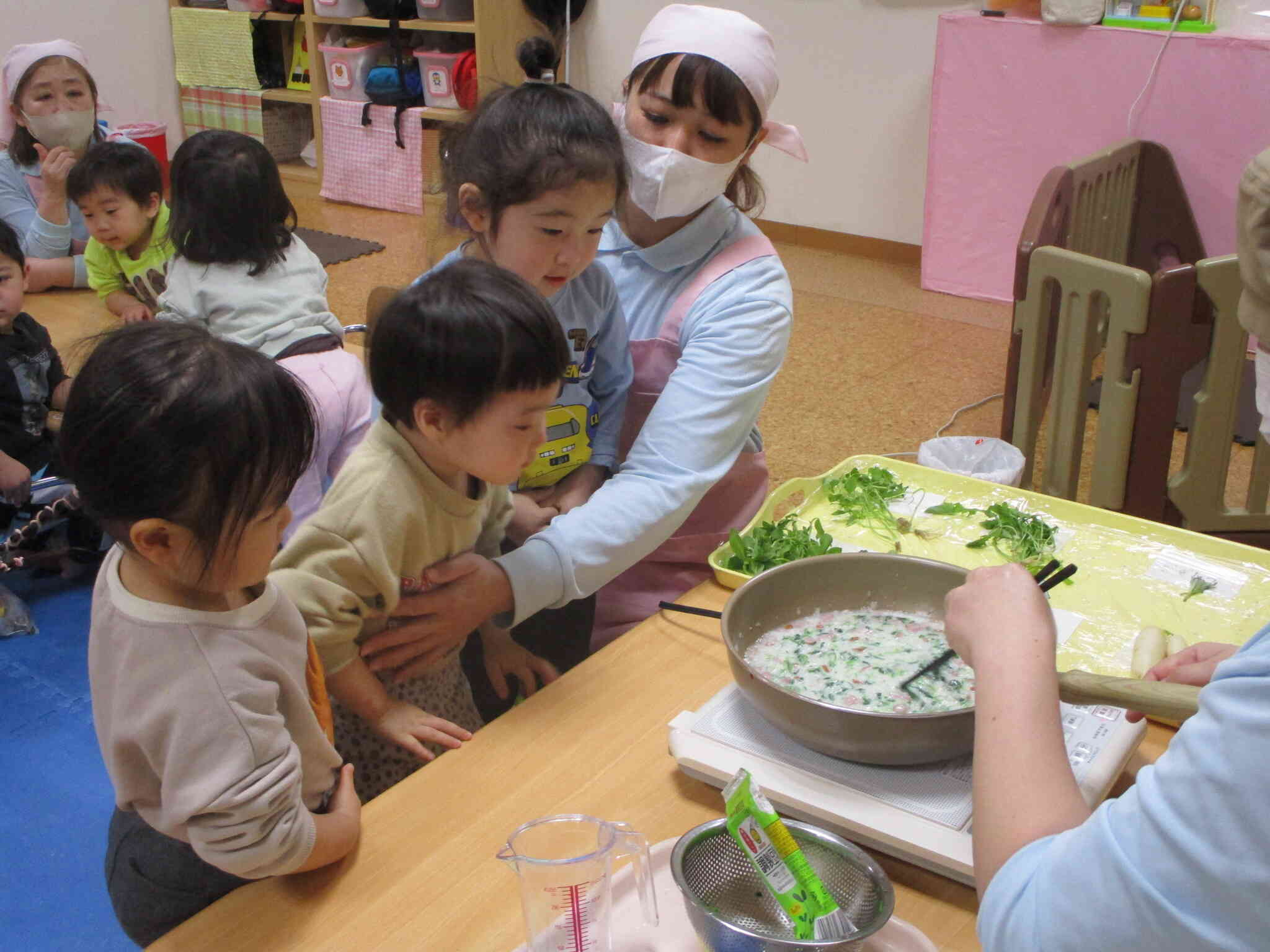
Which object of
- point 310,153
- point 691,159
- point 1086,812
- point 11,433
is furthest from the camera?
point 310,153

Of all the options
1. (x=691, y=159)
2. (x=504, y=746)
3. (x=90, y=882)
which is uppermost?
(x=691, y=159)

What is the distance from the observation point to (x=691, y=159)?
1560mm

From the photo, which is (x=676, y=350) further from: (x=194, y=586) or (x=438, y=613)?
(x=194, y=586)

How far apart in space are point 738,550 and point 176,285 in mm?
1451

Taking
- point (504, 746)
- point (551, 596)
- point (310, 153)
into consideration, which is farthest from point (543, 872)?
point (310, 153)

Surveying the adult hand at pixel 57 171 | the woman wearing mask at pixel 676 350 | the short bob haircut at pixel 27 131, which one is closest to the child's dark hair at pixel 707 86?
the woman wearing mask at pixel 676 350

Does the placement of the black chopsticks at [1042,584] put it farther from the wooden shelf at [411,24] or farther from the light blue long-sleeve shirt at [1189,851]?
the wooden shelf at [411,24]

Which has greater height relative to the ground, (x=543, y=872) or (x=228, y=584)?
(x=228, y=584)

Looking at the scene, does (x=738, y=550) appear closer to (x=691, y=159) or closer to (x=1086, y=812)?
(x=691, y=159)

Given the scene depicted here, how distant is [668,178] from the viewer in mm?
1565

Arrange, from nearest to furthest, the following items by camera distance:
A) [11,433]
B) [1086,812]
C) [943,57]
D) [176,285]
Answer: [1086,812], [176,285], [11,433], [943,57]

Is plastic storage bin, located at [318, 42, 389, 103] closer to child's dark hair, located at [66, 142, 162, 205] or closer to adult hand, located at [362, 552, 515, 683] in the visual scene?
child's dark hair, located at [66, 142, 162, 205]

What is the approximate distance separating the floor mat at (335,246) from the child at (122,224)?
2.16 meters

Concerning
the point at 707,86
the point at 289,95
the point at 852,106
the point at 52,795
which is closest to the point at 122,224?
the point at 52,795
